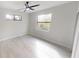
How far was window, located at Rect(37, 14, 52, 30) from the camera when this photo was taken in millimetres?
4688

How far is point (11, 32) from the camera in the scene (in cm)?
511

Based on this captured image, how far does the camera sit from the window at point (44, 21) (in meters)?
4.69

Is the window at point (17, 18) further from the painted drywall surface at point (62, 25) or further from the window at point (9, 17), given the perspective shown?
the painted drywall surface at point (62, 25)

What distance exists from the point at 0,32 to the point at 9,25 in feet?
2.74

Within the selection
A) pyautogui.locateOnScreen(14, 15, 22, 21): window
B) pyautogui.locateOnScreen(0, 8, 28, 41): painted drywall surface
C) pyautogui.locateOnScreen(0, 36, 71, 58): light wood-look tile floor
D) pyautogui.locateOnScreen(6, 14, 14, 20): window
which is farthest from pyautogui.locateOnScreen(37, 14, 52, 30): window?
pyautogui.locateOnScreen(6, 14, 14, 20): window

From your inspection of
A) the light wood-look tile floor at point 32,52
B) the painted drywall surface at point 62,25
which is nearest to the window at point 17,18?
the painted drywall surface at point 62,25

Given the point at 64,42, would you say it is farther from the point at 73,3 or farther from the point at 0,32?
the point at 0,32

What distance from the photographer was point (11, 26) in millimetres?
5090

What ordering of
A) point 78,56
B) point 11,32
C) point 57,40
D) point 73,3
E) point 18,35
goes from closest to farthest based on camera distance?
point 78,56 → point 73,3 → point 57,40 → point 11,32 → point 18,35

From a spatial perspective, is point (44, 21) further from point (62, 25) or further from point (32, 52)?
point (32, 52)

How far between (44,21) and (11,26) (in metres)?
2.70

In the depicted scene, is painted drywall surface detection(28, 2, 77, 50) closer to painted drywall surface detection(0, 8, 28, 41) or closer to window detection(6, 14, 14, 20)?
painted drywall surface detection(0, 8, 28, 41)

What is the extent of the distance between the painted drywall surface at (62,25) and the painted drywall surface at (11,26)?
90.2 inches

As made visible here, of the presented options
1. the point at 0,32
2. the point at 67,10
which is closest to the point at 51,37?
the point at 67,10
